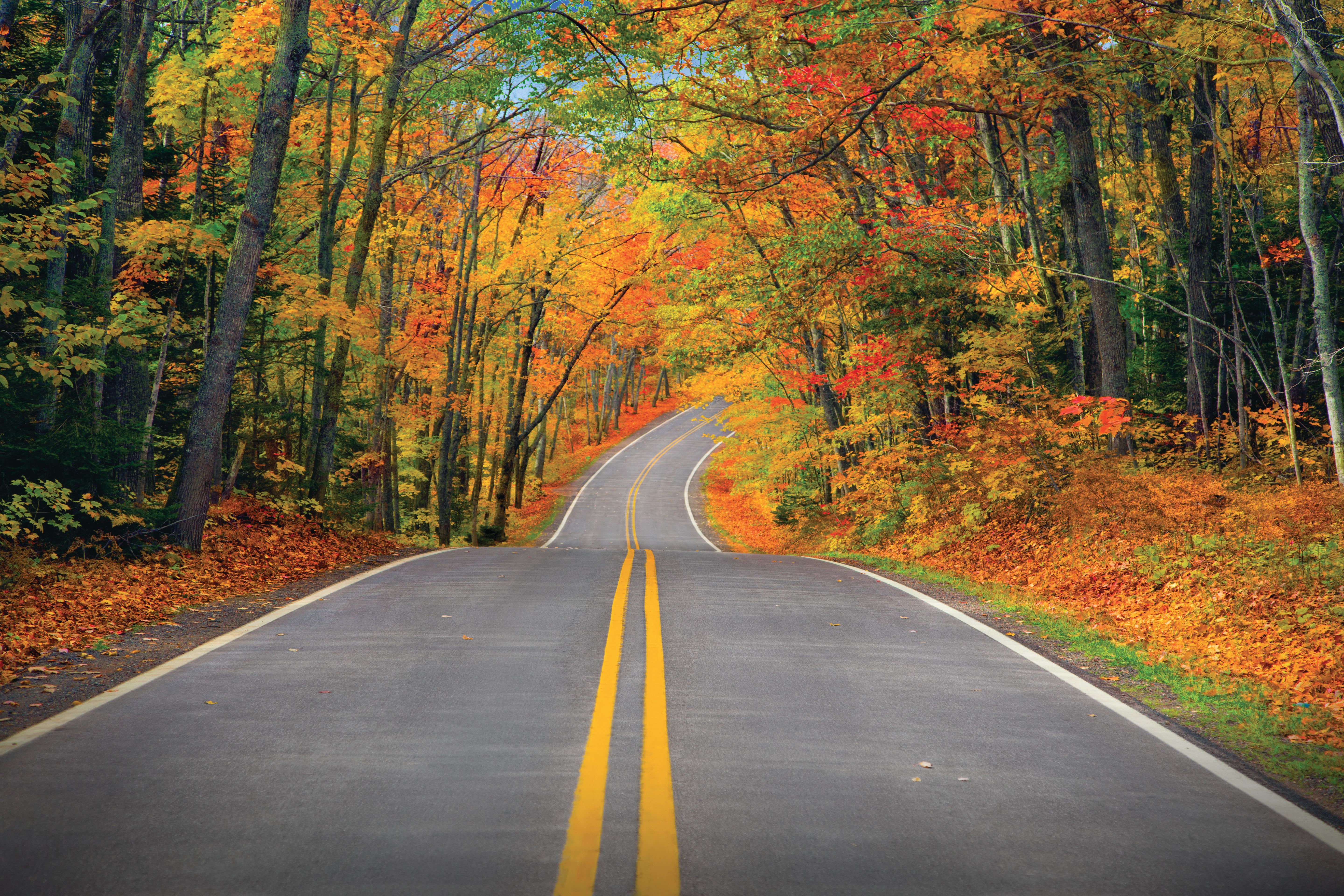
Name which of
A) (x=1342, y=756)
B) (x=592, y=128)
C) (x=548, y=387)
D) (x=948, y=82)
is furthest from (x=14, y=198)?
(x=548, y=387)

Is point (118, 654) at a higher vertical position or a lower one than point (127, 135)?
lower

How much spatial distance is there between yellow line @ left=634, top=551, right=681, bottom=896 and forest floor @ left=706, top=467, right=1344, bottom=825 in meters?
3.06

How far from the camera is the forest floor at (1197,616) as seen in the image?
5.84 metres

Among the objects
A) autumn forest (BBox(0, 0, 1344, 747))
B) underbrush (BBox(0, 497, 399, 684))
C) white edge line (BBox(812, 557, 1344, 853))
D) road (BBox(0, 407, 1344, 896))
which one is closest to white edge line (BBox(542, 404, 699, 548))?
autumn forest (BBox(0, 0, 1344, 747))

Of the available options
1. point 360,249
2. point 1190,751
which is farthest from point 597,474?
point 1190,751

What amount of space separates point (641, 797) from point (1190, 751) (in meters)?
3.25

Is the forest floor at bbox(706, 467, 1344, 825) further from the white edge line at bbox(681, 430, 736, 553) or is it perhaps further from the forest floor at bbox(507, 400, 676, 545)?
the forest floor at bbox(507, 400, 676, 545)

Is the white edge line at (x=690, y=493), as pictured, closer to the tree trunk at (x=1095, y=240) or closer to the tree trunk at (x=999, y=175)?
the tree trunk at (x=999, y=175)

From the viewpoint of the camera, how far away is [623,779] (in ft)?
14.7

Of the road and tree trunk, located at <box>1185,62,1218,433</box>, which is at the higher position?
tree trunk, located at <box>1185,62,1218,433</box>

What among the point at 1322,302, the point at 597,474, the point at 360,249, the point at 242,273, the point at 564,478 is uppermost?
the point at 360,249

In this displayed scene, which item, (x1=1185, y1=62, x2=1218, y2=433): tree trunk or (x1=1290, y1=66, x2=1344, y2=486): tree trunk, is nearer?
(x1=1290, y1=66, x2=1344, y2=486): tree trunk

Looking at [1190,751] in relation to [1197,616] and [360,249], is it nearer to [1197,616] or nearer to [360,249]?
[1197,616]

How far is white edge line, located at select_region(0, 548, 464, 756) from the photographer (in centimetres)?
505
